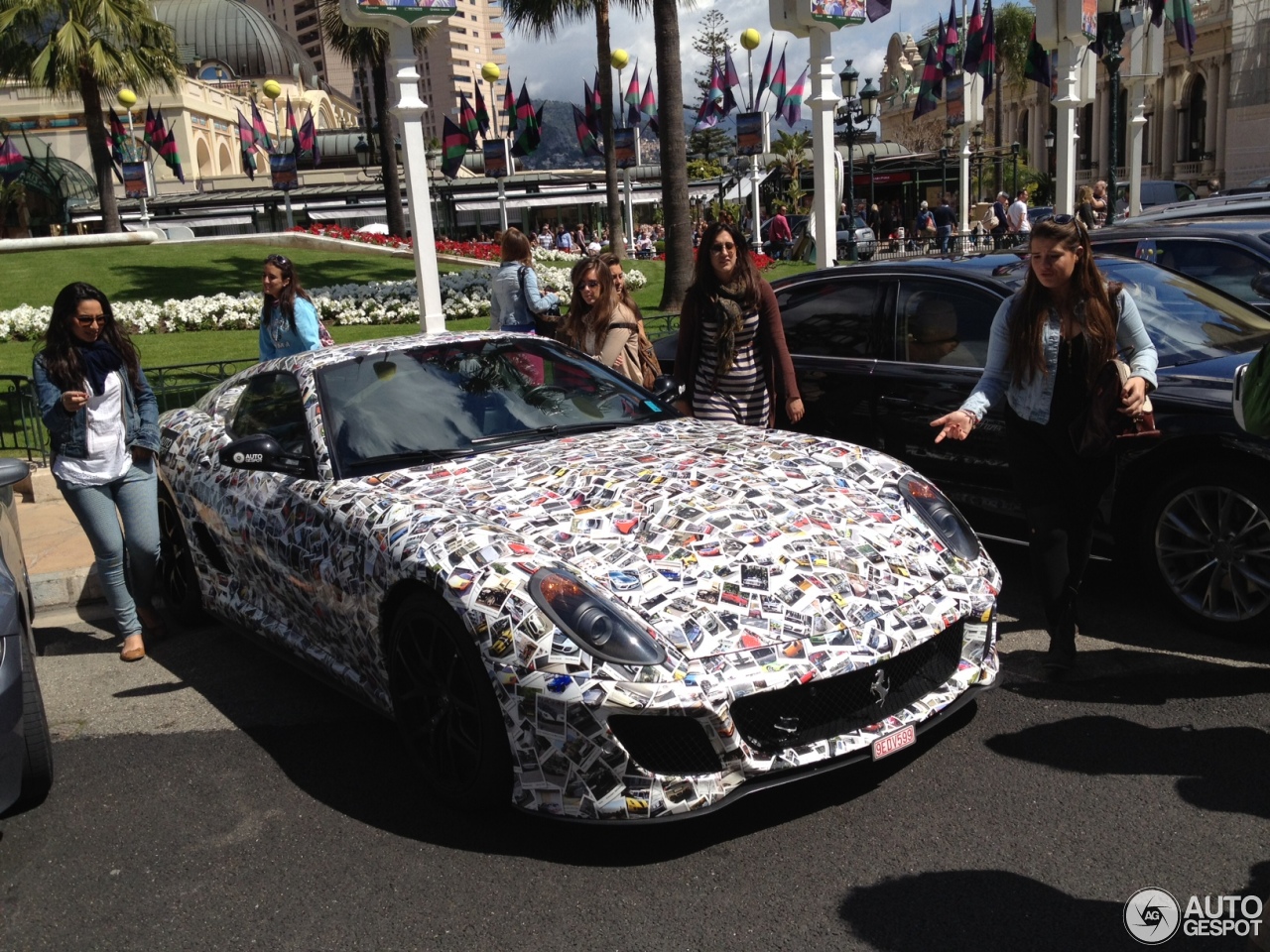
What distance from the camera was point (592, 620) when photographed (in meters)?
3.29

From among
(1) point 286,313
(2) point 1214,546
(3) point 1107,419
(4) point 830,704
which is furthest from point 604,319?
(4) point 830,704

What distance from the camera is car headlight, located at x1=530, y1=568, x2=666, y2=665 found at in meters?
3.22

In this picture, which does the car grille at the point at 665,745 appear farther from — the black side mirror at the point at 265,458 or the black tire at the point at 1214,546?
the black tire at the point at 1214,546

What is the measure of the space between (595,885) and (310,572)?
171 centimetres

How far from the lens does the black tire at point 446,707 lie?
136 inches

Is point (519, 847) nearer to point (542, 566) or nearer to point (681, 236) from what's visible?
point (542, 566)

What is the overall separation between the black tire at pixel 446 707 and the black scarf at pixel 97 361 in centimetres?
251

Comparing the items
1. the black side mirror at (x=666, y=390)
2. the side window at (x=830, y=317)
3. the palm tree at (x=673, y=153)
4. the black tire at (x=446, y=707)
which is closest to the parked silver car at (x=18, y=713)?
the black tire at (x=446, y=707)

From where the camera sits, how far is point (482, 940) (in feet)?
9.95

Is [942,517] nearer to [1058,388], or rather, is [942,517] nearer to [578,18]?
[1058,388]

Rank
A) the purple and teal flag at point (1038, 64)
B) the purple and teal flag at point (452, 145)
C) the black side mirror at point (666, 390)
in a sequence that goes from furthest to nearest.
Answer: the purple and teal flag at point (452, 145) → the purple and teal flag at point (1038, 64) → the black side mirror at point (666, 390)

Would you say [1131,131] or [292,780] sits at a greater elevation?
[1131,131]

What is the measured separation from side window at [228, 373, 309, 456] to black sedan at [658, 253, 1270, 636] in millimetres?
2913

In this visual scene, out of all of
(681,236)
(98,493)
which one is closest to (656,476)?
(98,493)
